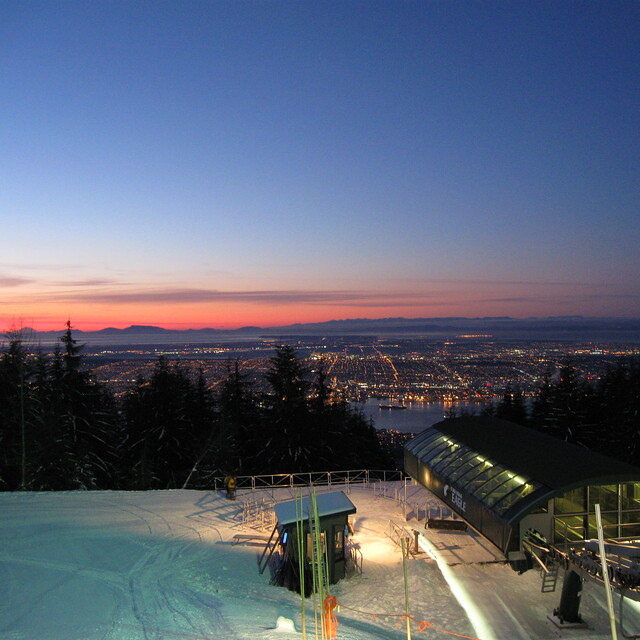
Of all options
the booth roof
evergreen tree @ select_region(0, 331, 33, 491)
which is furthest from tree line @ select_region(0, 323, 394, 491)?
the booth roof

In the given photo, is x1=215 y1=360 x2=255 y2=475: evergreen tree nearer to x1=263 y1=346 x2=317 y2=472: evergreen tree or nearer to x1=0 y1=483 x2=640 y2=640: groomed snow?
x1=263 y1=346 x2=317 y2=472: evergreen tree

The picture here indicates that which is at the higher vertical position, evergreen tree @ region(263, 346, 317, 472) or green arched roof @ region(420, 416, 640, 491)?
green arched roof @ region(420, 416, 640, 491)

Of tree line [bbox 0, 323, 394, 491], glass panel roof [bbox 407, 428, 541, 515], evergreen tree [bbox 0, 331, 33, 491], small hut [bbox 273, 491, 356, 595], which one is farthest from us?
tree line [bbox 0, 323, 394, 491]

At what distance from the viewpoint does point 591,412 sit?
109ft

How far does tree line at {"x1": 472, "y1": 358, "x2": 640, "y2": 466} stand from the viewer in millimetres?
27641

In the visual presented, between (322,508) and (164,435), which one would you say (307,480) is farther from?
(322,508)

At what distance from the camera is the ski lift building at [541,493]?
10.8 m

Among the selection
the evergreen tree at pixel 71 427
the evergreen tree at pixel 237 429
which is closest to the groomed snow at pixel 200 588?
the evergreen tree at pixel 71 427

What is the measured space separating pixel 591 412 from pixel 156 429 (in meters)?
30.1

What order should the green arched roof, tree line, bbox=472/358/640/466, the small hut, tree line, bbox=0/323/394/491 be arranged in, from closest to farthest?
1. the small hut
2. the green arched roof
3. tree line, bbox=0/323/394/491
4. tree line, bbox=472/358/640/466

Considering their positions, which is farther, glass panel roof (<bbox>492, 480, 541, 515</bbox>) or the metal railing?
the metal railing

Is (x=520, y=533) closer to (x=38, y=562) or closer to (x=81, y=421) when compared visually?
(x=38, y=562)

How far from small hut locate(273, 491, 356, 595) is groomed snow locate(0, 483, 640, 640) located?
1.08 ft

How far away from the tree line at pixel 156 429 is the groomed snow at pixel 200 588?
6.74 meters
